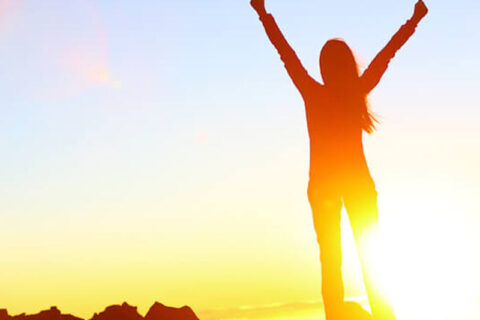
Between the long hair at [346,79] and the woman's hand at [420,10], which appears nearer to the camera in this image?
the long hair at [346,79]

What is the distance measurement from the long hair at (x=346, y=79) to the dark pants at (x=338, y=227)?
1032 mm

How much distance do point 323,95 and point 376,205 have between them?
1.87 meters

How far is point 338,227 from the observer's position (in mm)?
8898

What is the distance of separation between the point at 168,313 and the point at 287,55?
34.6ft

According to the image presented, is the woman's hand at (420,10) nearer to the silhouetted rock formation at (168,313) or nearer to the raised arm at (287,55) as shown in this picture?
the raised arm at (287,55)

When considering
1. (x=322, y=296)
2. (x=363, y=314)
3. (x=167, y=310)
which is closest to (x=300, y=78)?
(x=322, y=296)

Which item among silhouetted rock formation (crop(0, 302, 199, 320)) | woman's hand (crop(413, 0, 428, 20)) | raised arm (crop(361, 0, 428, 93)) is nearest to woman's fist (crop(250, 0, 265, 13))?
raised arm (crop(361, 0, 428, 93))

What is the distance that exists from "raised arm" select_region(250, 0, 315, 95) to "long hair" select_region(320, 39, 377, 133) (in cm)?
35

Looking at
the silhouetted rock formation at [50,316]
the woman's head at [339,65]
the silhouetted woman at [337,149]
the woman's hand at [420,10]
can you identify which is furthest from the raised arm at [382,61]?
the silhouetted rock formation at [50,316]

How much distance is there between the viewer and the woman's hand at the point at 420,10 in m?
9.54

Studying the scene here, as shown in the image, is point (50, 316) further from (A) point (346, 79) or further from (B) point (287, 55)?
(A) point (346, 79)

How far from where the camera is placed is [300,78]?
30.1 ft

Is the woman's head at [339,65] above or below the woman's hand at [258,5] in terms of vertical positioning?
below

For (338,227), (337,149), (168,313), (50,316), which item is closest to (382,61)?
(337,149)
